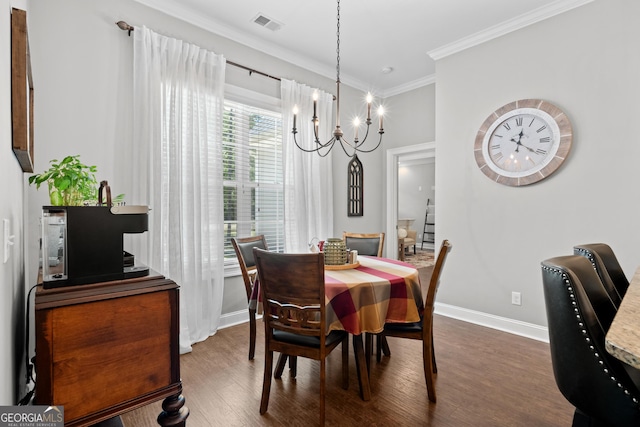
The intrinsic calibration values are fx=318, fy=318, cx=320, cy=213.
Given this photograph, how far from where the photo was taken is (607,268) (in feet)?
5.59

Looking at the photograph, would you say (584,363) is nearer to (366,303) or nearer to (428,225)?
(366,303)

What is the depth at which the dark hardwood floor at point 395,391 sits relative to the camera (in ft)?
5.93

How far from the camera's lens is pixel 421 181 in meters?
10.1

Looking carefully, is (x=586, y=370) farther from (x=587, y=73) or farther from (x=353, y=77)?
(x=353, y=77)

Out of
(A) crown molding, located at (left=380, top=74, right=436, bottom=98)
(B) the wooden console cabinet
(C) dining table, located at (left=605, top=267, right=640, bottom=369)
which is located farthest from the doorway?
(B) the wooden console cabinet

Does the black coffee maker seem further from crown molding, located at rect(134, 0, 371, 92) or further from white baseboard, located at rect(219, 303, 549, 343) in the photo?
→ crown molding, located at rect(134, 0, 371, 92)

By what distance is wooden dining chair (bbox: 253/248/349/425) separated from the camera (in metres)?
1.69

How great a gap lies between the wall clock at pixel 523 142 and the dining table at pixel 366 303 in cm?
176

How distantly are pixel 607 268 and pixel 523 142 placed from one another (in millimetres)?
1685

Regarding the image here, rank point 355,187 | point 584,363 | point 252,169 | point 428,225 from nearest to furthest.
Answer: point 584,363
point 252,169
point 355,187
point 428,225

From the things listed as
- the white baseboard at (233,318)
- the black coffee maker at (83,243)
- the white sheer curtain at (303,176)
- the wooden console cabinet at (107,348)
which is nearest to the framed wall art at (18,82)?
the black coffee maker at (83,243)

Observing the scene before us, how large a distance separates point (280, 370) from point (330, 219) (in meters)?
2.11

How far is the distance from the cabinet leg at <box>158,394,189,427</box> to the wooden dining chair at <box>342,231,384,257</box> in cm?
214

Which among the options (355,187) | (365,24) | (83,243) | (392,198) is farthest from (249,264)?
(392,198)
